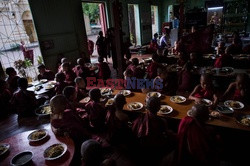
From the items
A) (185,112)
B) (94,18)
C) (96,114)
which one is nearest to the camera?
(185,112)

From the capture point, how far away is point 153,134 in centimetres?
264

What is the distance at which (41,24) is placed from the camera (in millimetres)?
7441

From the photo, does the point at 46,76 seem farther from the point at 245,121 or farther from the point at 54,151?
the point at 245,121

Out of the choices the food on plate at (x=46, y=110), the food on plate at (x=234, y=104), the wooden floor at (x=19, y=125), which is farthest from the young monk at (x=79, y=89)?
the food on plate at (x=234, y=104)

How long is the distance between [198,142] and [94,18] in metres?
26.4

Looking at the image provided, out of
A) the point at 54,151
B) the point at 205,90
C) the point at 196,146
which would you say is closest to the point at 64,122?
the point at 54,151

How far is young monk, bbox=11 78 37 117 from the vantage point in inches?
163

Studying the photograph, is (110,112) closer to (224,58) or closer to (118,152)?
(118,152)

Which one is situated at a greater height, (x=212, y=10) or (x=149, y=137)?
(x=212, y=10)

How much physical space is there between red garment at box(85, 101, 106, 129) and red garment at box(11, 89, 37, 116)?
177 centimetres

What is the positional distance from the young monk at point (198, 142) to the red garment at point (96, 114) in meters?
1.60

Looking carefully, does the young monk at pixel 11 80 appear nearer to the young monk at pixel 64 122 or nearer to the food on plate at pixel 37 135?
the food on plate at pixel 37 135

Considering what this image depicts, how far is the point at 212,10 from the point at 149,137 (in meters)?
14.7

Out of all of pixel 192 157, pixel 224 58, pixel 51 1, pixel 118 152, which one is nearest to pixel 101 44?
pixel 51 1
